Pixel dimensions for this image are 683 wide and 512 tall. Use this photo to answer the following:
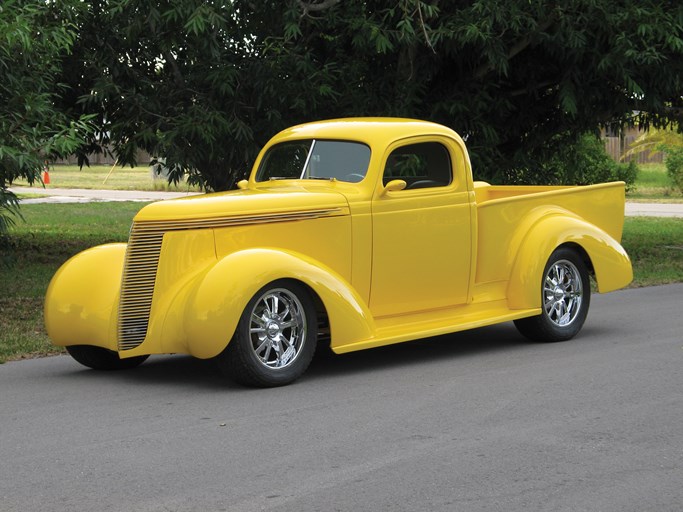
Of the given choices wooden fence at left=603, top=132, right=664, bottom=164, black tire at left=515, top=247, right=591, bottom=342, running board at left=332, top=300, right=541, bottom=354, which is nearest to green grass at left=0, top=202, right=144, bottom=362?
running board at left=332, top=300, right=541, bottom=354

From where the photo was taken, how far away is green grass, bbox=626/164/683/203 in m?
35.3

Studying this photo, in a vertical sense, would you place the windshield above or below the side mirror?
above

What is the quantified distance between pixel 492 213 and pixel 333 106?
606 cm

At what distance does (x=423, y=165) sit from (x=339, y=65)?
5.83 metres

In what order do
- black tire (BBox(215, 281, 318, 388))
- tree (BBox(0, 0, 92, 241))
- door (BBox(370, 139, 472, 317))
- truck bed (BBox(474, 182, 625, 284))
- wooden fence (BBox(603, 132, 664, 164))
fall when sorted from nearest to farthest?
black tire (BBox(215, 281, 318, 388)) < door (BBox(370, 139, 472, 317)) < truck bed (BBox(474, 182, 625, 284)) < tree (BBox(0, 0, 92, 241)) < wooden fence (BBox(603, 132, 664, 164))

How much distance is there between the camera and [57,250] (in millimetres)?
18594

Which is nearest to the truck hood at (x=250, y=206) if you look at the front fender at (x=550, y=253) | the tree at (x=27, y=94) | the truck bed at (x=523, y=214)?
the truck bed at (x=523, y=214)

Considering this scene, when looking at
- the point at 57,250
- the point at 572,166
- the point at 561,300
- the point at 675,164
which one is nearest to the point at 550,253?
the point at 561,300

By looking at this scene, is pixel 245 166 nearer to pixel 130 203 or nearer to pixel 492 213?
pixel 492 213

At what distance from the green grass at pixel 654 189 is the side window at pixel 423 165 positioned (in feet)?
83.6

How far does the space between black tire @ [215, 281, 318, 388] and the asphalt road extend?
0.42 feet

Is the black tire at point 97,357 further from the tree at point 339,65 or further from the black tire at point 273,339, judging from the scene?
the tree at point 339,65

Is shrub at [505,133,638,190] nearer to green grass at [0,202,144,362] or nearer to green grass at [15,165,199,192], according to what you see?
green grass at [0,202,144,362]

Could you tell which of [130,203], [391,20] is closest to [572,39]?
[391,20]
